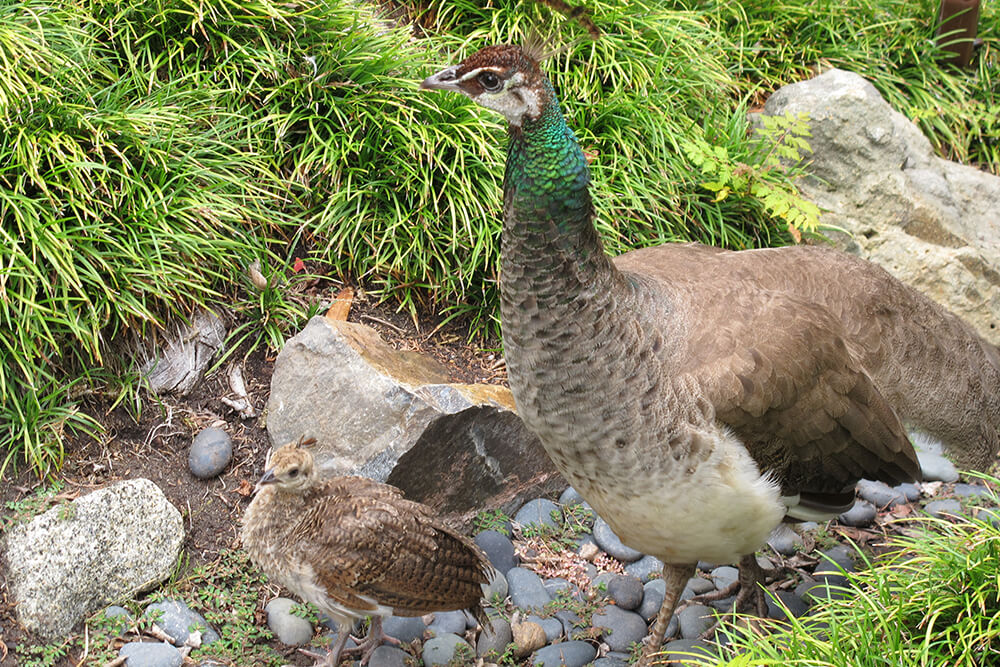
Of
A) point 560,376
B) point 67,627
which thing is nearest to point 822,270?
point 560,376

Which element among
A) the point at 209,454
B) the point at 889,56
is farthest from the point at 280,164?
the point at 889,56

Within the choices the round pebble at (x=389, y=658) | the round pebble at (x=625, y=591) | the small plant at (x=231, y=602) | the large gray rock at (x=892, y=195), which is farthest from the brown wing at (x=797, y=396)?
the large gray rock at (x=892, y=195)

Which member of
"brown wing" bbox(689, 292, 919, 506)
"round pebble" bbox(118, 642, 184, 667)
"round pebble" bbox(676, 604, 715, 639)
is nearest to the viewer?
"brown wing" bbox(689, 292, 919, 506)

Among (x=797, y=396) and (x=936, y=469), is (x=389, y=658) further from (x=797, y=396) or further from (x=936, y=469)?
(x=936, y=469)

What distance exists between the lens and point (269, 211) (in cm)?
471

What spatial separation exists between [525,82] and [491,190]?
7.02ft

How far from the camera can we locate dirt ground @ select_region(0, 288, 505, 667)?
13.1 ft

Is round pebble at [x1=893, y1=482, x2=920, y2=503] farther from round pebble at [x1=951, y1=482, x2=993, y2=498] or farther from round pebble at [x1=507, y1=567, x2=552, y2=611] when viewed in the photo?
round pebble at [x1=507, y1=567, x2=552, y2=611]

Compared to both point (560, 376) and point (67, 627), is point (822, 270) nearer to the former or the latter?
point (560, 376)

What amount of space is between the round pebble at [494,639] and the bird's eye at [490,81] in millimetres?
2004

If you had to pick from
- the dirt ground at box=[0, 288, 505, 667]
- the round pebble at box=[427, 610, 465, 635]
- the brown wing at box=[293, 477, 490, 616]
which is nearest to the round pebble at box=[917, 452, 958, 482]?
the round pebble at box=[427, 610, 465, 635]

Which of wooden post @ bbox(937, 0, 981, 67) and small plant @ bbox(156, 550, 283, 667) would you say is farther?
wooden post @ bbox(937, 0, 981, 67)

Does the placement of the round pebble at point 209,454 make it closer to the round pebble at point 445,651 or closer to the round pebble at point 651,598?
the round pebble at point 445,651

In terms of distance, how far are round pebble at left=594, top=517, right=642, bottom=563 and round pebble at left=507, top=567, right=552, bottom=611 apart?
37 cm
